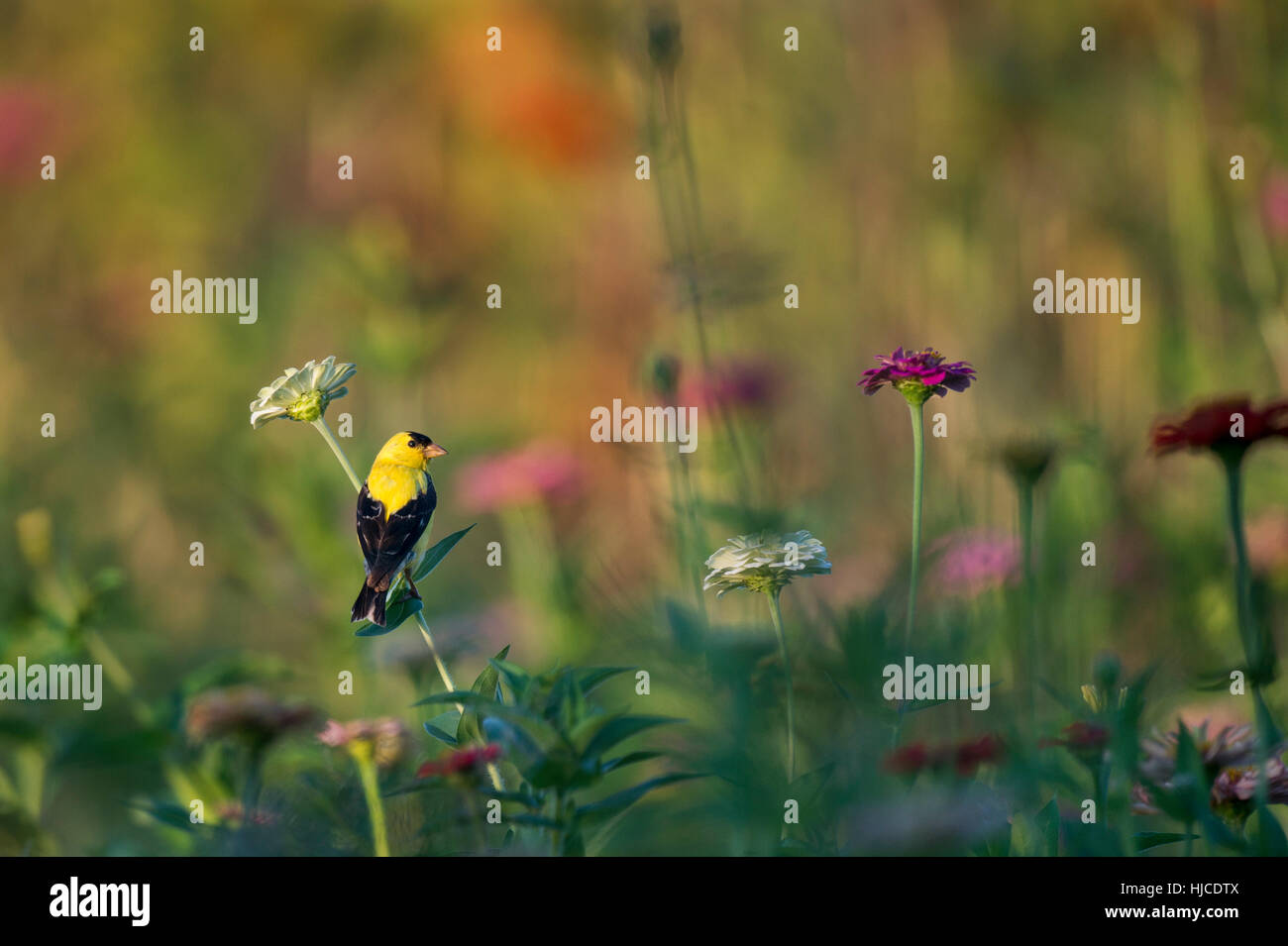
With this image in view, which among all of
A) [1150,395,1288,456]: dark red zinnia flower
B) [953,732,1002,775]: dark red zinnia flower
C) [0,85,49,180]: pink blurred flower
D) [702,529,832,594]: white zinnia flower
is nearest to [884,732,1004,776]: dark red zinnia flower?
[953,732,1002,775]: dark red zinnia flower

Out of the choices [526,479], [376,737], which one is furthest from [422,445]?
[526,479]

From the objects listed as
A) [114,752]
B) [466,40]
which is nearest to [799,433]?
[466,40]

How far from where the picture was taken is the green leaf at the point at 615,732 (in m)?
0.59

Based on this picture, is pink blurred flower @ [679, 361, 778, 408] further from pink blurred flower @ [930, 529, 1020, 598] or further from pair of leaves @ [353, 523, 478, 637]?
pair of leaves @ [353, 523, 478, 637]

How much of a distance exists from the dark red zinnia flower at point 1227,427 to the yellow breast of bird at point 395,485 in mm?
453

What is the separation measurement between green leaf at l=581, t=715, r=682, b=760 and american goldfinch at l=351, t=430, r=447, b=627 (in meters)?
0.13

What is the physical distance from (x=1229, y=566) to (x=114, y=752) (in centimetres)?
116

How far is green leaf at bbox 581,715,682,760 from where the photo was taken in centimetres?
59

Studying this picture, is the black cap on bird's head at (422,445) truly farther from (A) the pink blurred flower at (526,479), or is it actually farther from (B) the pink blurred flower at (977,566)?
(A) the pink blurred flower at (526,479)

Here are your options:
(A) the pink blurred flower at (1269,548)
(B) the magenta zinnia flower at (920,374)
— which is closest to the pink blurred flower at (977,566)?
(B) the magenta zinnia flower at (920,374)

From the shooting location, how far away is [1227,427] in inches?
27.4

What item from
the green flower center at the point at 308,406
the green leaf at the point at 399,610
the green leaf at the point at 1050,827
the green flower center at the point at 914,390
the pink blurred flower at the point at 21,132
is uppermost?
the pink blurred flower at the point at 21,132

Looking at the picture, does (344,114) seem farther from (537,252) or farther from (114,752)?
(114,752)

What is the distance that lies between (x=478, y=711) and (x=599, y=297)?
59.2 inches
